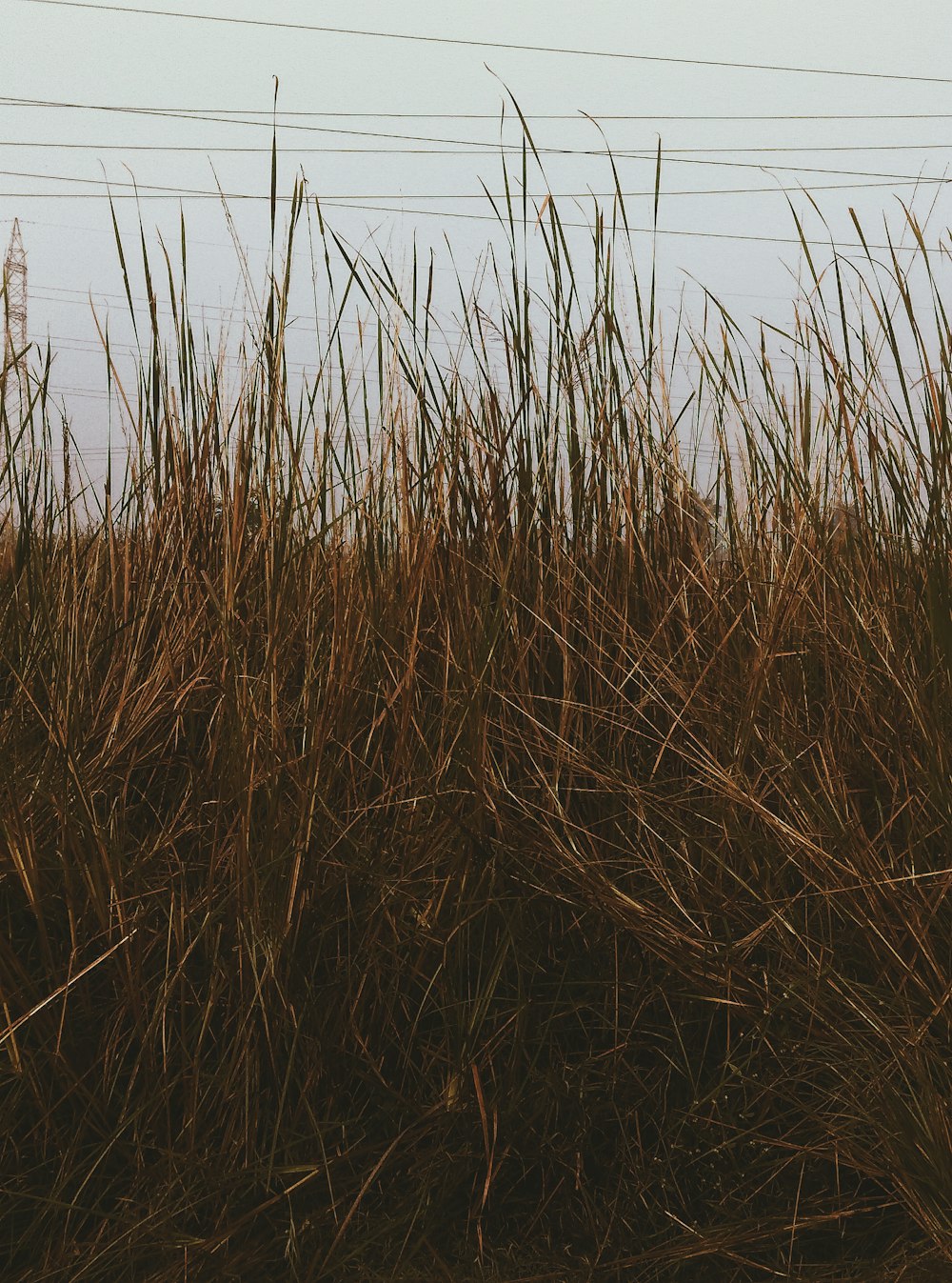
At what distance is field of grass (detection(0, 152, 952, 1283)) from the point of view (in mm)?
899

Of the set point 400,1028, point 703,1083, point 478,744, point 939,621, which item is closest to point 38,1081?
point 400,1028

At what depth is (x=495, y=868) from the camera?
1.09m

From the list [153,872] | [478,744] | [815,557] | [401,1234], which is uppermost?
[815,557]

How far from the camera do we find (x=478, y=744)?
1.10 m

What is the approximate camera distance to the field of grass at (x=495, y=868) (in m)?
0.90

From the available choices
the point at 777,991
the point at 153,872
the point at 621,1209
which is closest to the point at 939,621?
the point at 777,991

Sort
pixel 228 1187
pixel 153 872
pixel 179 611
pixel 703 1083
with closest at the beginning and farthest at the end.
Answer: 1. pixel 228 1187
2. pixel 703 1083
3. pixel 153 872
4. pixel 179 611

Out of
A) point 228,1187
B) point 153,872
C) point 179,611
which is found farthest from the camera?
point 179,611

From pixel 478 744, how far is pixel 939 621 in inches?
19.4

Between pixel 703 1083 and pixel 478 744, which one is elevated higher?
pixel 478 744

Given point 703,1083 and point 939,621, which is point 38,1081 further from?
point 939,621

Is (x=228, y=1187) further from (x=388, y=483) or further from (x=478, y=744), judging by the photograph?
(x=388, y=483)

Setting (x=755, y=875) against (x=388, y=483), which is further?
(x=388, y=483)

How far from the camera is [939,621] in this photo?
3.44 ft
